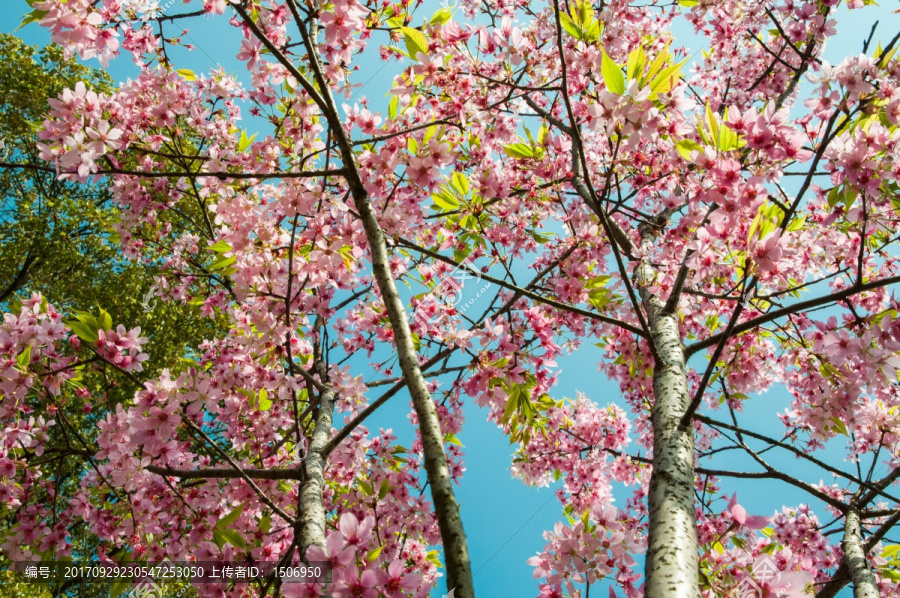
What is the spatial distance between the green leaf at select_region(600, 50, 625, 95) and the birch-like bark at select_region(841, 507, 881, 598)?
2.91 m

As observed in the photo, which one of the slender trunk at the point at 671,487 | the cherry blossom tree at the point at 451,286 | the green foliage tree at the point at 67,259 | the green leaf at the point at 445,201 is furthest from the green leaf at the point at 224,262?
the green foliage tree at the point at 67,259

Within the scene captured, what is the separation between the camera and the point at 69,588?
759 cm

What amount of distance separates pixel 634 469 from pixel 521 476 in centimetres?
135

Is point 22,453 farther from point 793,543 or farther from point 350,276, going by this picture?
point 793,543

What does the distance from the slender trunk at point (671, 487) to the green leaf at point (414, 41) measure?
211 cm

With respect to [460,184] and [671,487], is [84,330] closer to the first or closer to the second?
[460,184]

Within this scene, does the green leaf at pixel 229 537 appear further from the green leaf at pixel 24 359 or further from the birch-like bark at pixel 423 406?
the green leaf at pixel 24 359

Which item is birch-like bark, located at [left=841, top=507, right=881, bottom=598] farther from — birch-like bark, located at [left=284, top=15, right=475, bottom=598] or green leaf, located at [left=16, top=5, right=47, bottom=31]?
green leaf, located at [left=16, top=5, right=47, bottom=31]

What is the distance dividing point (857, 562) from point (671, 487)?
2.06m

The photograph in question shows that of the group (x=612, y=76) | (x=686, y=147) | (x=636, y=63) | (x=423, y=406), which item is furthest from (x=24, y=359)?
(x=686, y=147)

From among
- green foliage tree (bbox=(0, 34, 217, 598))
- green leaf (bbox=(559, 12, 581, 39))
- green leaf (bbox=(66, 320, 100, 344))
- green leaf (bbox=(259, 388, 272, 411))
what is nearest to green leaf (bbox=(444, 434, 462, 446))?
green leaf (bbox=(259, 388, 272, 411))

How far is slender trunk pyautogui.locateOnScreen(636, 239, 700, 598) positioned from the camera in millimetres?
1624

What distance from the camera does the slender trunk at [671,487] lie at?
1.62 m

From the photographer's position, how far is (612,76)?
186 centimetres
